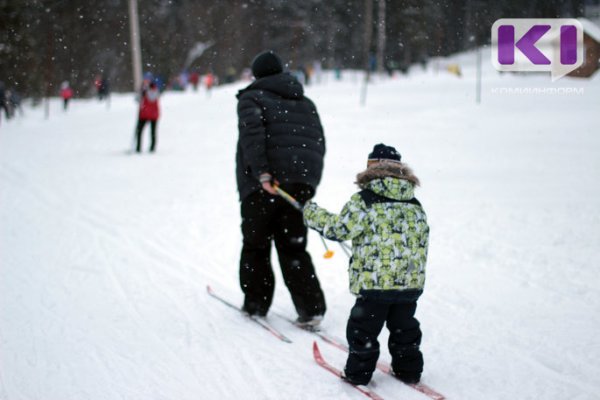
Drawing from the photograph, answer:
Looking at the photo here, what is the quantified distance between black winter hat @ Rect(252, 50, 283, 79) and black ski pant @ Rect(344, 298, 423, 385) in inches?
70.4

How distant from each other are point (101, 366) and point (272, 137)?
1878mm

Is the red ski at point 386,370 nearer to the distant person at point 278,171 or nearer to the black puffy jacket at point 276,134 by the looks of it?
the distant person at point 278,171

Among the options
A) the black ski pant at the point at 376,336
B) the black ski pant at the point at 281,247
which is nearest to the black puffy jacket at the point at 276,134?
the black ski pant at the point at 281,247

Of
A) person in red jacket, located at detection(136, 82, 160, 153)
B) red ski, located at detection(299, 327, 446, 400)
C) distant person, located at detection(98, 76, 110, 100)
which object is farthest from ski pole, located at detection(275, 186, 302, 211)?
distant person, located at detection(98, 76, 110, 100)

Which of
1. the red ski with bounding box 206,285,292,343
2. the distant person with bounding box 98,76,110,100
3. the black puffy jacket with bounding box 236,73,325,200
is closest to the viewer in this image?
the black puffy jacket with bounding box 236,73,325,200

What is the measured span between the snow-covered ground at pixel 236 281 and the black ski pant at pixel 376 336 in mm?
134

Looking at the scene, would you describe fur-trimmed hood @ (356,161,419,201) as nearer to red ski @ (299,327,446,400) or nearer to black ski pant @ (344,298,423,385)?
black ski pant @ (344,298,423,385)

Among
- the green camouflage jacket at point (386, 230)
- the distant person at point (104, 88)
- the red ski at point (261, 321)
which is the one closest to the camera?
the green camouflage jacket at point (386, 230)

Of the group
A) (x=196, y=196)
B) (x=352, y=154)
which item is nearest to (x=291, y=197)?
(x=196, y=196)

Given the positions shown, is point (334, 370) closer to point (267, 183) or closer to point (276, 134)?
point (267, 183)

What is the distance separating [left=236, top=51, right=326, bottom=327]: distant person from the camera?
3.96 metres

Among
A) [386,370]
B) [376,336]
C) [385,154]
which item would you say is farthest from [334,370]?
[385,154]

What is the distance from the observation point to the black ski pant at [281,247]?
402cm

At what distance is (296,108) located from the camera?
4066mm
